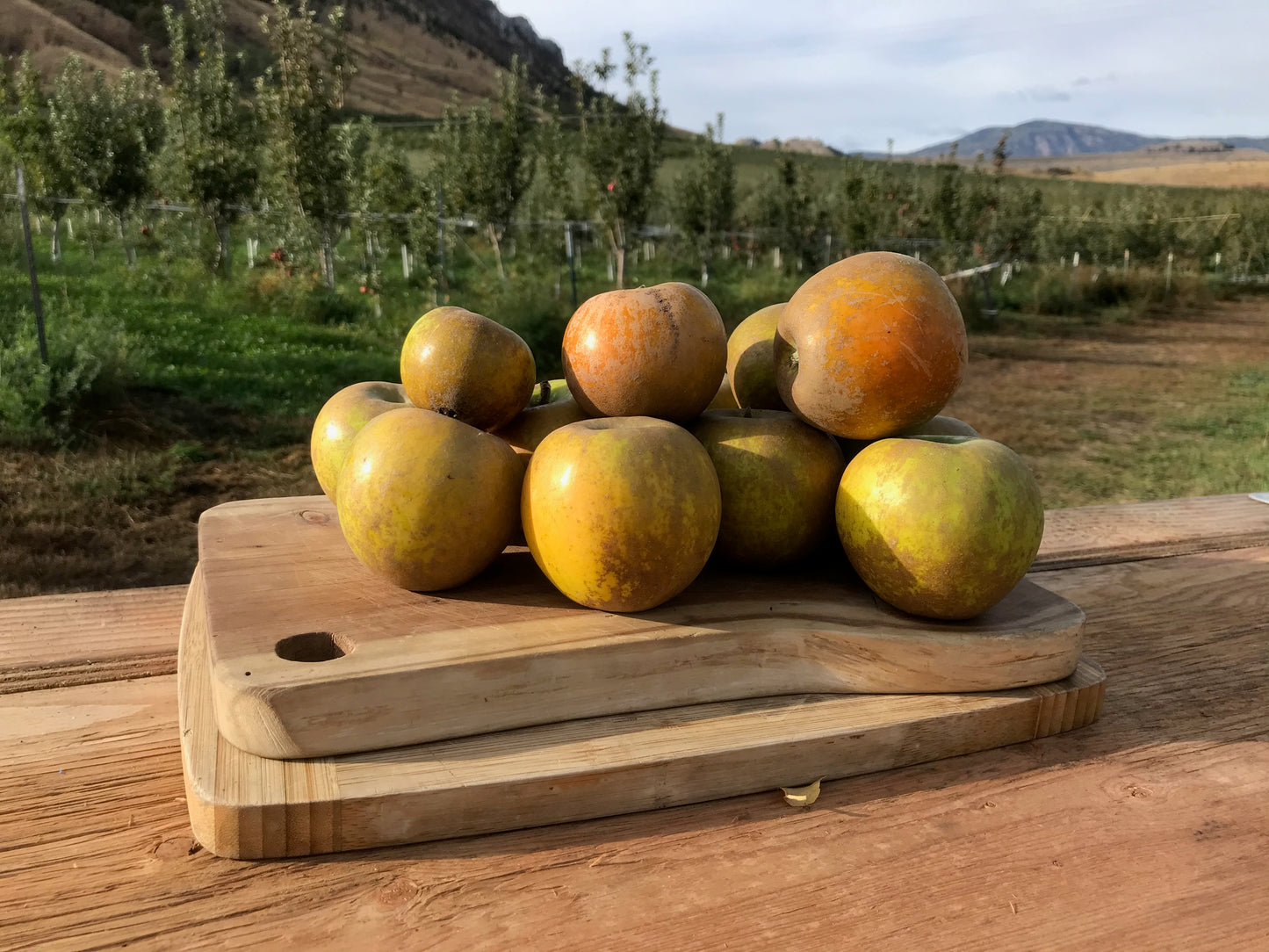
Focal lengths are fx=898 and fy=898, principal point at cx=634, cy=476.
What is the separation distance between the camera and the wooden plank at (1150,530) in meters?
2.33

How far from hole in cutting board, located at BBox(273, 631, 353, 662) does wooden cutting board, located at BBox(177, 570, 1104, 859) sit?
0.15 metres

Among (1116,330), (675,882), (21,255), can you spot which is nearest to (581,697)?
(675,882)

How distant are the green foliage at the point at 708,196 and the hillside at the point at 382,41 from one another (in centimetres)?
1690

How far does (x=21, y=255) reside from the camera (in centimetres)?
1438

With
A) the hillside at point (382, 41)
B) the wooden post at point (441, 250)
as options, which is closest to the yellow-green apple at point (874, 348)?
the wooden post at point (441, 250)

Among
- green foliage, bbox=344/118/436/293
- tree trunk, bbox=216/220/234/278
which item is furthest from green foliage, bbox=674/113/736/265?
tree trunk, bbox=216/220/234/278

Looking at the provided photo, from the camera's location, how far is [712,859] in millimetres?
1177

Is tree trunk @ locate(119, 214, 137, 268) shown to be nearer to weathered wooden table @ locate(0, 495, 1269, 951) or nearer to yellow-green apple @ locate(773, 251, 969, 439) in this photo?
weathered wooden table @ locate(0, 495, 1269, 951)

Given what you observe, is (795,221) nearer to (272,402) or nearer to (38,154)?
(38,154)

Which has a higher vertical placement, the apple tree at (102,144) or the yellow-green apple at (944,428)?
the apple tree at (102,144)

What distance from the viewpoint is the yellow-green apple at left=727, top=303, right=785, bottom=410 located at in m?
1.90

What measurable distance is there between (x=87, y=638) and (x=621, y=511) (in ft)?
3.60

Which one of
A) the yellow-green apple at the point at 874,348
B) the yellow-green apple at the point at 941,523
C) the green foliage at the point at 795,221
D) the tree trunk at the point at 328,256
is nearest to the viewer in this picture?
the yellow-green apple at the point at 941,523

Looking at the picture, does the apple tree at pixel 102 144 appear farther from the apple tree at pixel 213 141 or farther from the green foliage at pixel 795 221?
the green foliage at pixel 795 221
